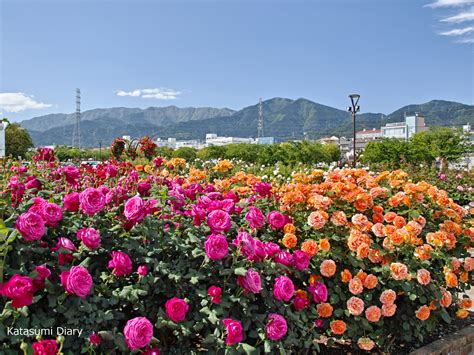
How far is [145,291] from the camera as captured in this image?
1.63 metres

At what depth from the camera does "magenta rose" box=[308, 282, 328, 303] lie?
Answer: 7.35 ft

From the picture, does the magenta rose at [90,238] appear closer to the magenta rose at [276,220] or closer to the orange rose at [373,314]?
the magenta rose at [276,220]

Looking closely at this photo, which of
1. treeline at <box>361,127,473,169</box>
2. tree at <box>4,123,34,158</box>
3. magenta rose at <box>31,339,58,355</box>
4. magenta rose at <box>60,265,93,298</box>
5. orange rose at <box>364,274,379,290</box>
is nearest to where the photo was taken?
magenta rose at <box>31,339,58,355</box>

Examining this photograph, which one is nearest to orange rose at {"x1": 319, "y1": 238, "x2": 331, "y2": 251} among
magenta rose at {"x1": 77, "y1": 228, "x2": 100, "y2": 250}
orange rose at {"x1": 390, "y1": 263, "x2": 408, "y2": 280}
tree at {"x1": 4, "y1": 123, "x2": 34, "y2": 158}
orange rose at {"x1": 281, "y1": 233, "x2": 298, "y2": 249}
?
orange rose at {"x1": 281, "y1": 233, "x2": 298, "y2": 249}

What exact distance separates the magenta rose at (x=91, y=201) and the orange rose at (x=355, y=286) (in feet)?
4.69

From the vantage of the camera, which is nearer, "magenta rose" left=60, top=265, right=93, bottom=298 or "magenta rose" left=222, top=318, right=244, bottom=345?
"magenta rose" left=60, top=265, right=93, bottom=298

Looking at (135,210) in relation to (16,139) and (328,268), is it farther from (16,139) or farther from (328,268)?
(16,139)

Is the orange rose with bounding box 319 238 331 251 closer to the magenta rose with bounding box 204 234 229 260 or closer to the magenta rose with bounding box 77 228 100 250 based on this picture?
the magenta rose with bounding box 204 234 229 260

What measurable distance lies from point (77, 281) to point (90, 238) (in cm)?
21

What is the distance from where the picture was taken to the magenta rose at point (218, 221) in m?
1.92

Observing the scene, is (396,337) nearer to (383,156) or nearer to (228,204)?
(228,204)

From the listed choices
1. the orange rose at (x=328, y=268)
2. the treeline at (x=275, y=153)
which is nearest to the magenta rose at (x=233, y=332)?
the orange rose at (x=328, y=268)

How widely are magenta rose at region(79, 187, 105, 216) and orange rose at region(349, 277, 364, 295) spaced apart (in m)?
1.43

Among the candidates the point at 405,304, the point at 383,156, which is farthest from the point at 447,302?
the point at 383,156
